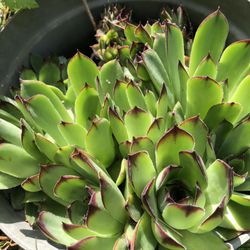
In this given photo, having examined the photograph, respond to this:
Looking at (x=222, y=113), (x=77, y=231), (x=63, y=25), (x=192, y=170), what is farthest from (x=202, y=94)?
(x=63, y=25)

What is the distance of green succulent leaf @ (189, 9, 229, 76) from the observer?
102 centimetres

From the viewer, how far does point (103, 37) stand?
1.22 metres

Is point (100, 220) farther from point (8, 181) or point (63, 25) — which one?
point (63, 25)

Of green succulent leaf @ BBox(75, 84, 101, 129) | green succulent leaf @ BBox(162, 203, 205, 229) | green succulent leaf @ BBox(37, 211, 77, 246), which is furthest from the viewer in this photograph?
green succulent leaf @ BBox(75, 84, 101, 129)

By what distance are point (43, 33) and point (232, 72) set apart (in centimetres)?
54

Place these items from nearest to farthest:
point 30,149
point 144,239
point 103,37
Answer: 1. point 144,239
2. point 30,149
3. point 103,37

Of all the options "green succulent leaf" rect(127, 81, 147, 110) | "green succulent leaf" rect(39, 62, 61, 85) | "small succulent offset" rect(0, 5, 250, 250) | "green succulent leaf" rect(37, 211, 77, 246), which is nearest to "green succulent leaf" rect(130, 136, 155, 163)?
"small succulent offset" rect(0, 5, 250, 250)

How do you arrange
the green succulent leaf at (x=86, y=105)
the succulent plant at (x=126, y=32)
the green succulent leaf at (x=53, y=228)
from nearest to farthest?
1. the green succulent leaf at (x=53, y=228)
2. the green succulent leaf at (x=86, y=105)
3. the succulent plant at (x=126, y=32)

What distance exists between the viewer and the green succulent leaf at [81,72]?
104 centimetres

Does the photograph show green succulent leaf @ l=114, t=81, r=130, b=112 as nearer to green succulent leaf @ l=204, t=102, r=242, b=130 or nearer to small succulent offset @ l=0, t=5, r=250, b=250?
small succulent offset @ l=0, t=5, r=250, b=250

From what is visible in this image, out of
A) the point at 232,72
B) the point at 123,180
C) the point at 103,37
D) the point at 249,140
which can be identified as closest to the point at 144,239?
the point at 123,180

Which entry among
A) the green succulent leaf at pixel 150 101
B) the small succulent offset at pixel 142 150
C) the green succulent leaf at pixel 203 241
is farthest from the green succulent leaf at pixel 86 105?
the green succulent leaf at pixel 203 241

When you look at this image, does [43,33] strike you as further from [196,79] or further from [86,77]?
[196,79]

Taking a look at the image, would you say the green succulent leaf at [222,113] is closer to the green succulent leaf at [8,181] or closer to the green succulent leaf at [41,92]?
Answer: the green succulent leaf at [41,92]
